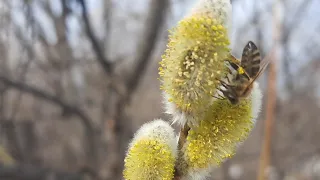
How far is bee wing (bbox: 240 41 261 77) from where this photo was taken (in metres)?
0.72

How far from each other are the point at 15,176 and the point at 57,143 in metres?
3.77

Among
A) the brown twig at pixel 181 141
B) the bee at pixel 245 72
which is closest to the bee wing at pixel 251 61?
the bee at pixel 245 72

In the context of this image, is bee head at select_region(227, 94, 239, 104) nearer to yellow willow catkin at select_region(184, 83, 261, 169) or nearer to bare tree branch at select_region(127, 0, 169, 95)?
yellow willow catkin at select_region(184, 83, 261, 169)

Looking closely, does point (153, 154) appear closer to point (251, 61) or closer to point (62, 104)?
point (251, 61)

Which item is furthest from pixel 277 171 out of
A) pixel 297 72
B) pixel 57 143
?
pixel 57 143

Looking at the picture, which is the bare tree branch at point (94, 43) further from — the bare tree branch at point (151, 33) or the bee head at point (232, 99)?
the bee head at point (232, 99)

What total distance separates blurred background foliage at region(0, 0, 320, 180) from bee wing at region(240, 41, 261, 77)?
2 cm

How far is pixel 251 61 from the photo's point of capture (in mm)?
725

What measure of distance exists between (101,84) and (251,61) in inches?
144

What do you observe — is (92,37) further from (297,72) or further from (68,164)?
(297,72)

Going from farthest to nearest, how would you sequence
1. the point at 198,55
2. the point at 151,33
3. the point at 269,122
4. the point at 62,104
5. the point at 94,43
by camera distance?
the point at 62,104 < the point at 94,43 < the point at 151,33 < the point at 269,122 < the point at 198,55

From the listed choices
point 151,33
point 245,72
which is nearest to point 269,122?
point 245,72

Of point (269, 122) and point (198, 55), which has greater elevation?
point (269, 122)

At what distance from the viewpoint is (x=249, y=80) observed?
0.73 m
